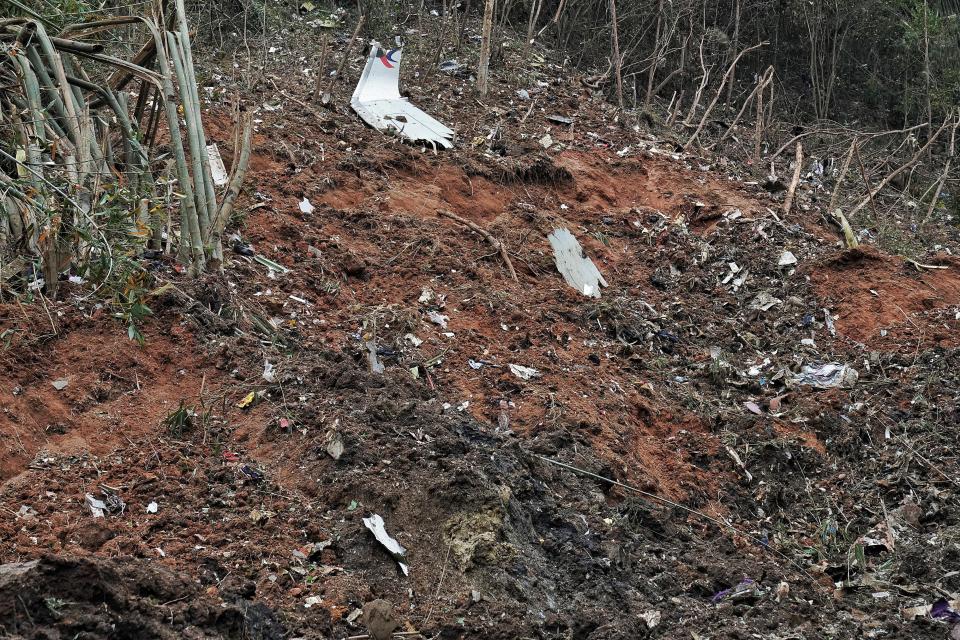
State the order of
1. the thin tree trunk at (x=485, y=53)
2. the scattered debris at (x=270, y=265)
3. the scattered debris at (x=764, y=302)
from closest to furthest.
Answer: the scattered debris at (x=270, y=265) → the scattered debris at (x=764, y=302) → the thin tree trunk at (x=485, y=53)

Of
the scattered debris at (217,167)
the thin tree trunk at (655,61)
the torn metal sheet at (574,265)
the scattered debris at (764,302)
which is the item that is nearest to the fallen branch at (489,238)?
the torn metal sheet at (574,265)

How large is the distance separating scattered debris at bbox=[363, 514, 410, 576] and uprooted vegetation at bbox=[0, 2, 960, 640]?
0.07ft

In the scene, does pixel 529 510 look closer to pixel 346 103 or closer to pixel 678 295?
pixel 678 295

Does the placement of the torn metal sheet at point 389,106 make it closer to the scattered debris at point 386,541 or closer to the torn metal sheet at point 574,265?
the torn metal sheet at point 574,265

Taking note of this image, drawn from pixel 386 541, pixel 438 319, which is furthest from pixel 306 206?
pixel 386 541

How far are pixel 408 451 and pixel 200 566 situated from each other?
0.79 meters

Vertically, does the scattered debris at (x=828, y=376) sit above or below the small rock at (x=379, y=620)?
below

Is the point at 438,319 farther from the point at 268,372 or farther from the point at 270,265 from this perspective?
the point at 268,372

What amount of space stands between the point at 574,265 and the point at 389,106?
2059mm

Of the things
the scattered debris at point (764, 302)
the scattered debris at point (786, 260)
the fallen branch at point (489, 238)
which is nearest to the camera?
the fallen branch at point (489, 238)

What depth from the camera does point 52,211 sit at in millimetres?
2695

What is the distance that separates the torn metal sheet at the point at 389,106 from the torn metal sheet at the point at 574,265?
4.05 ft

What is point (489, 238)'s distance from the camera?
5.21m

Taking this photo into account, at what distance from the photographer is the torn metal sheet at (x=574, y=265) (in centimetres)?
529
